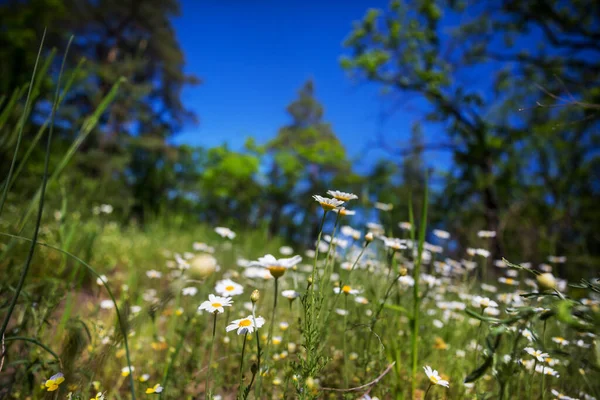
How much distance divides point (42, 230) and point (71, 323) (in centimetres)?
126

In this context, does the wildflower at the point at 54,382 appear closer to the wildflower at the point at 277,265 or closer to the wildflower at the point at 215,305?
the wildflower at the point at 215,305

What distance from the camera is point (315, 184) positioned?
1538 centimetres

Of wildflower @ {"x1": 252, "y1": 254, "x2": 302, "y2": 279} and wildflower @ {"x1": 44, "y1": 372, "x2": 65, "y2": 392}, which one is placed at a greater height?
wildflower @ {"x1": 252, "y1": 254, "x2": 302, "y2": 279}

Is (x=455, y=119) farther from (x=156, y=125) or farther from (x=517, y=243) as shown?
(x=156, y=125)

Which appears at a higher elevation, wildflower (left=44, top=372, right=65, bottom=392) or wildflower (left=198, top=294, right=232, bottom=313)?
wildflower (left=198, top=294, right=232, bottom=313)

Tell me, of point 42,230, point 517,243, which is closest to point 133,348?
point 42,230


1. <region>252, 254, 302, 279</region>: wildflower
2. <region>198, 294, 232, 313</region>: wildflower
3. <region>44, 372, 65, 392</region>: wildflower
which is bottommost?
<region>44, 372, 65, 392</region>: wildflower

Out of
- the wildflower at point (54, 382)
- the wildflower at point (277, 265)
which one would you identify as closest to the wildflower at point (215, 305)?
the wildflower at point (277, 265)

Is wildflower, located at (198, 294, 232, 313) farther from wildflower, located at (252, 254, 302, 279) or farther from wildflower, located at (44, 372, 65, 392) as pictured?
wildflower, located at (44, 372, 65, 392)

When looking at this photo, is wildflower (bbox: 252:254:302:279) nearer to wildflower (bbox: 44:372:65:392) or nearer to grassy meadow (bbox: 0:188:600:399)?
grassy meadow (bbox: 0:188:600:399)

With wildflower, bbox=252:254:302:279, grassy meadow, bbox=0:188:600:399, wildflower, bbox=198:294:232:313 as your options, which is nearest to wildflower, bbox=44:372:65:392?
grassy meadow, bbox=0:188:600:399

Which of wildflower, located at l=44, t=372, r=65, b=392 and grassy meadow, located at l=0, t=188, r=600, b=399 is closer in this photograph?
grassy meadow, located at l=0, t=188, r=600, b=399

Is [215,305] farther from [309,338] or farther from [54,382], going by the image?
[54,382]

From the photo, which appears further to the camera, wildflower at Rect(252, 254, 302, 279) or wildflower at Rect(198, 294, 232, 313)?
wildflower at Rect(198, 294, 232, 313)
